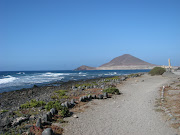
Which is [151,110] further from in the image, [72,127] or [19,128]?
[19,128]

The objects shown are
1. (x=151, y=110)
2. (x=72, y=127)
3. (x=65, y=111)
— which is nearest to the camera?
(x=72, y=127)

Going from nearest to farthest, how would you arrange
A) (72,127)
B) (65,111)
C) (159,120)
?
(72,127), (159,120), (65,111)

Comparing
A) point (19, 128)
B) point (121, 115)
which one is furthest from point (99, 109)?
point (19, 128)

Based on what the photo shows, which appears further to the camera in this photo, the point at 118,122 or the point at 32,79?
the point at 32,79

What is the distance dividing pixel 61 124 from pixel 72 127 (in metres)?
0.49

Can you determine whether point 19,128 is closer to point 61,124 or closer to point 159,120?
point 61,124

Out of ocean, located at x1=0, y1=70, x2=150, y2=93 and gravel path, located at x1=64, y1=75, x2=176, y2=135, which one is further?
ocean, located at x1=0, y1=70, x2=150, y2=93

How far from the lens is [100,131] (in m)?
5.55

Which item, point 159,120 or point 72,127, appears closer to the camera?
point 72,127

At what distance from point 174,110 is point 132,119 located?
219 centimetres

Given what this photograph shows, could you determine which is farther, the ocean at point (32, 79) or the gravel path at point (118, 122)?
the ocean at point (32, 79)

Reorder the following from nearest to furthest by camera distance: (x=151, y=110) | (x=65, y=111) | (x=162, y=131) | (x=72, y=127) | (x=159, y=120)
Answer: (x=162, y=131) < (x=72, y=127) < (x=159, y=120) < (x=65, y=111) < (x=151, y=110)

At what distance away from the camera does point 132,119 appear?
6.70 m

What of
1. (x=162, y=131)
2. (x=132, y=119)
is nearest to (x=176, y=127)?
(x=162, y=131)
